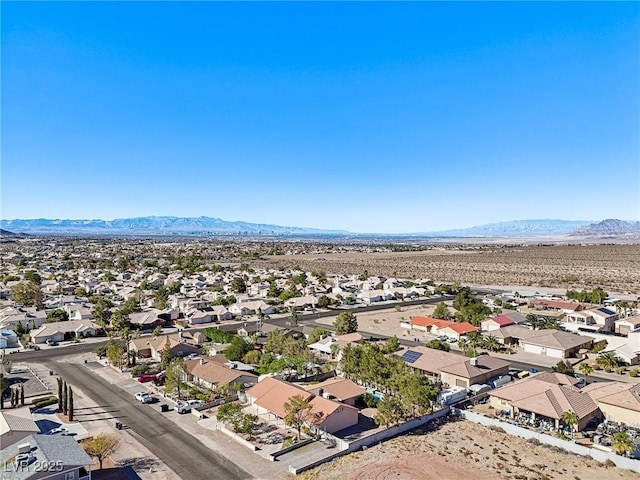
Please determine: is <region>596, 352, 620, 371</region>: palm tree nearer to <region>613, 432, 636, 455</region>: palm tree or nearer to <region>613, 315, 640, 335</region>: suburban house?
<region>613, 315, 640, 335</region>: suburban house

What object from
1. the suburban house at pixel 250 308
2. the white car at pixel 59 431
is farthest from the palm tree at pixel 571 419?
the suburban house at pixel 250 308

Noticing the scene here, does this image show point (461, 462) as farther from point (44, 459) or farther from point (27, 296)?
point (27, 296)

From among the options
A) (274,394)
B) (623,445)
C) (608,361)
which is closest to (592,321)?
(608,361)

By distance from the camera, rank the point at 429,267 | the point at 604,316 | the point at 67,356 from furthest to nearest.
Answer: the point at 429,267 → the point at 604,316 → the point at 67,356

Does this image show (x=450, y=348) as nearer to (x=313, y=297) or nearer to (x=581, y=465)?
(x=581, y=465)

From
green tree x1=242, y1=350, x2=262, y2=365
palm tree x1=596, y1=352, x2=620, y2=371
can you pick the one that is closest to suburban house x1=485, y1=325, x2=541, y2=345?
palm tree x1=596, y1=352, x2=620, y2=371

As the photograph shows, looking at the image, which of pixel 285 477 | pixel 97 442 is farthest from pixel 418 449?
pixel 97 442
